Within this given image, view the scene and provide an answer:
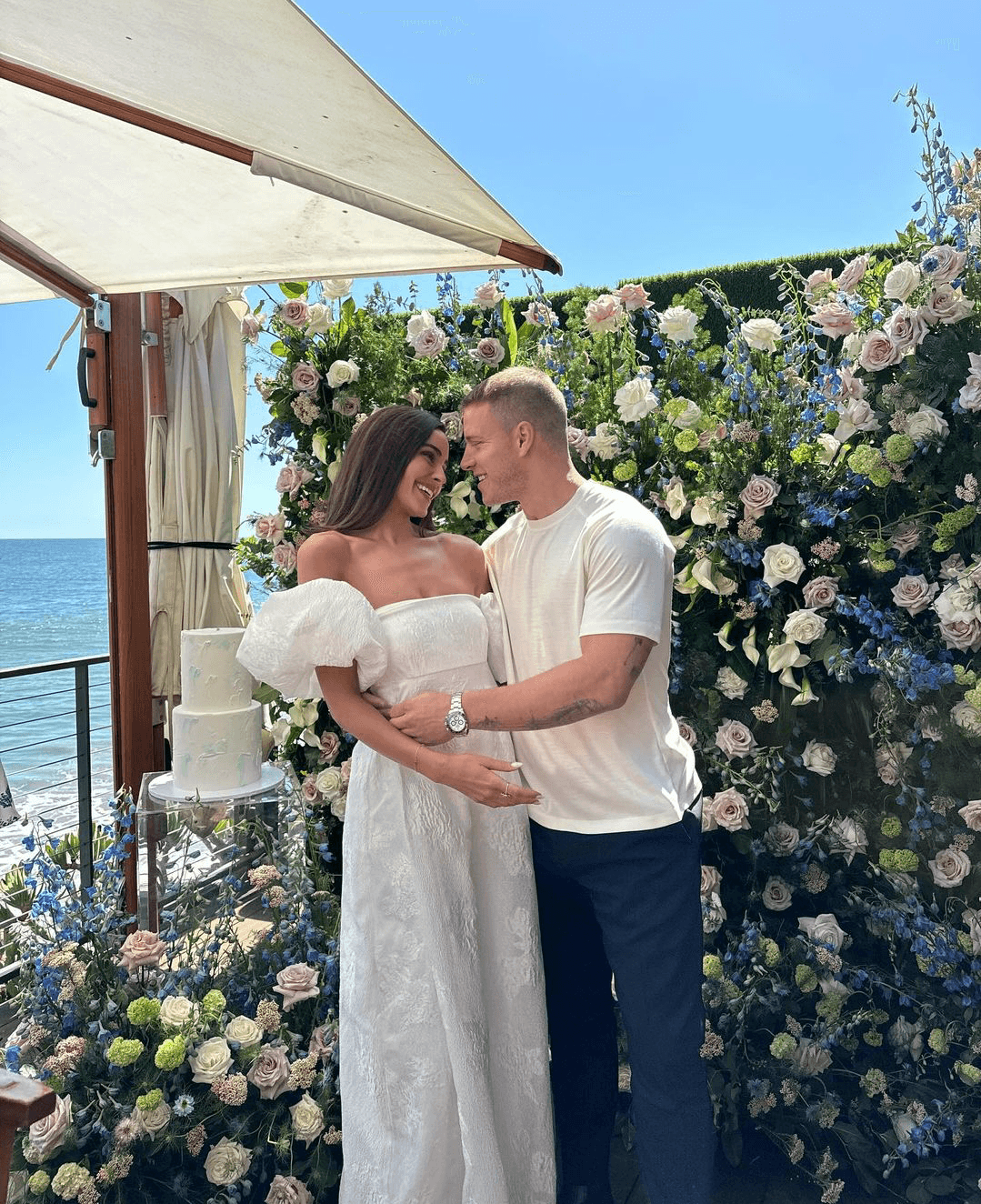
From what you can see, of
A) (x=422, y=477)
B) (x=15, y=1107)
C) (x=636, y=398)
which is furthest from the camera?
(x=636, y=398)

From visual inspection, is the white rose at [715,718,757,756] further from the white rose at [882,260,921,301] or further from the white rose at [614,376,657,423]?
the white rose at [882,260,921,301]

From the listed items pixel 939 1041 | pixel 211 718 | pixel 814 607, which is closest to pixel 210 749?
pixel 211 718

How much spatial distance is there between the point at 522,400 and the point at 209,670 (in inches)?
52.3

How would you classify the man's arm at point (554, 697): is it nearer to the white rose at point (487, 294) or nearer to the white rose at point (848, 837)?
the white rose at point (848, 837)

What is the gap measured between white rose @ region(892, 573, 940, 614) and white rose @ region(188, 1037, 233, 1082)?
1971 mm

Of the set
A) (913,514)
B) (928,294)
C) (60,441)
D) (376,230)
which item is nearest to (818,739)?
(913,514)

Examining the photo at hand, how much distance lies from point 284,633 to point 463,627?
0.38 meters

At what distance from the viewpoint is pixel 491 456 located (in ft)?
6.77

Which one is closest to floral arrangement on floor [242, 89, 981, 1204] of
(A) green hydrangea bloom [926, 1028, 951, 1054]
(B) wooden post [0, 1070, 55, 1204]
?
(A) green hydrangea bloom [926, 1028, 951, 1054]

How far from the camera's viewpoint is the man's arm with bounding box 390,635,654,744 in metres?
1.89

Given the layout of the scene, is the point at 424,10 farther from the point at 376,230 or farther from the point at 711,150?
the point at 711,150

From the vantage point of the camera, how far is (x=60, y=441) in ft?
196

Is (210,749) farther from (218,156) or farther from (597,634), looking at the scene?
(218,156)

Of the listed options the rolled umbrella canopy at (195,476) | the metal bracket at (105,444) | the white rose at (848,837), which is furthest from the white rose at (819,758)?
the metal bracket at (105,444)
